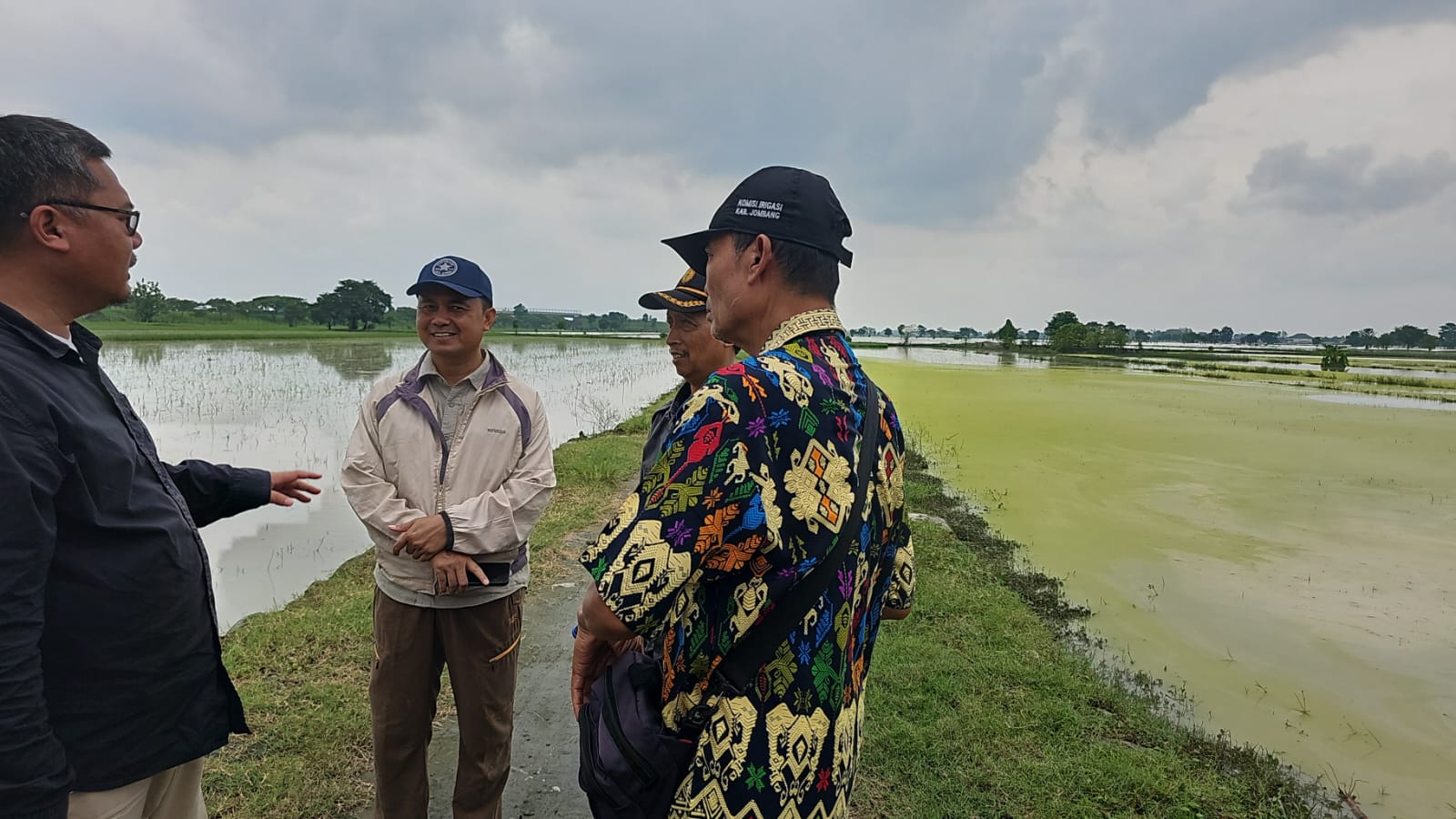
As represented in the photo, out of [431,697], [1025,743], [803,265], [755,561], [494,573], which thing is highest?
[803,265]

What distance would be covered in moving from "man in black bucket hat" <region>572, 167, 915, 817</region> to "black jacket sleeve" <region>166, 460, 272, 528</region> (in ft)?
4.26

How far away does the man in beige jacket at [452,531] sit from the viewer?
226 centimetres

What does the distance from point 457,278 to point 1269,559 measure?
26.5 feet

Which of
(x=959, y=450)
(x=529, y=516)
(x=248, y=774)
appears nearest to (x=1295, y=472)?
(x=959, y=450)

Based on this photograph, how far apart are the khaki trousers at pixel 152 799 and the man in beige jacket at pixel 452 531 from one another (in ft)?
2.14

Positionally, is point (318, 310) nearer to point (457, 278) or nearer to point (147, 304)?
point (147, 304)

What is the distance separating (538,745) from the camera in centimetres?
310

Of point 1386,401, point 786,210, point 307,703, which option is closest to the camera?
point 786,210

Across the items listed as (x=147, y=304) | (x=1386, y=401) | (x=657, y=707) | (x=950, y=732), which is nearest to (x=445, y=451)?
(x=657, y=707)

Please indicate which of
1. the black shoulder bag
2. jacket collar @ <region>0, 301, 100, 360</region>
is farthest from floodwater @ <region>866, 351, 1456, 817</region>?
jacket collar @ <region>0, 301, 100, 360</region>

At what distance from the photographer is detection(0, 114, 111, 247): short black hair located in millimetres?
1326

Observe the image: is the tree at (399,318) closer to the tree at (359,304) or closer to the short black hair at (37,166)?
the tree at (359,304)

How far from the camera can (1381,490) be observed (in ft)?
32.0

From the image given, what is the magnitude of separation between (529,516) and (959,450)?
10827 millimetres
